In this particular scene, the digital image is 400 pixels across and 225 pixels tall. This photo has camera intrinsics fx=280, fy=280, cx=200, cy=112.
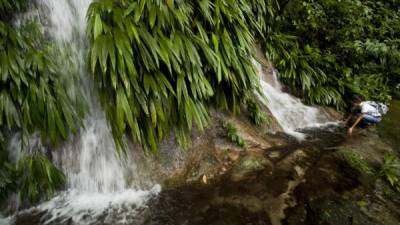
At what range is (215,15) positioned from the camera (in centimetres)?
379

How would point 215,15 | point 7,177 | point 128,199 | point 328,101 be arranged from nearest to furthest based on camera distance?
1. point 7,177
2. point 128,199
3. point 215,15
4. point 328,101

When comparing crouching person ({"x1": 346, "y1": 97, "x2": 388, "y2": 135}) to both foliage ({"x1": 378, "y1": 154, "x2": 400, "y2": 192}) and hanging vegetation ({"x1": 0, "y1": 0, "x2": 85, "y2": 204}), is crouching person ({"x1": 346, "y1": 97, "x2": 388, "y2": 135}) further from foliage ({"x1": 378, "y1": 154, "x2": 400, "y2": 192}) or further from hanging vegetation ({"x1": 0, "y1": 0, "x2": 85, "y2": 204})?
hanging vegetation ({"x1": 0, "y1": 0, "x2": 85, "y2": 204})

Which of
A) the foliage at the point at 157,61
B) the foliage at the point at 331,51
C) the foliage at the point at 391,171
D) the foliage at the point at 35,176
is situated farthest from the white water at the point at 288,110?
the foliage at the point at 35,176

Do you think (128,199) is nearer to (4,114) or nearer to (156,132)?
(156,132)

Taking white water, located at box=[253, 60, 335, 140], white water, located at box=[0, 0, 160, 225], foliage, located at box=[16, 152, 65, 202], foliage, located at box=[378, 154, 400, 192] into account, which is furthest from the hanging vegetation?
foliage, located at box=[378, 154, 400, 192]

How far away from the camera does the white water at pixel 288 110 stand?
17.1 ft

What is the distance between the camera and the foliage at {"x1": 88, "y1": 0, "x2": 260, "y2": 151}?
2.96 meters

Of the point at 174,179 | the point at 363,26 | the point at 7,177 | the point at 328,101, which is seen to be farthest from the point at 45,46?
the point at 363,26

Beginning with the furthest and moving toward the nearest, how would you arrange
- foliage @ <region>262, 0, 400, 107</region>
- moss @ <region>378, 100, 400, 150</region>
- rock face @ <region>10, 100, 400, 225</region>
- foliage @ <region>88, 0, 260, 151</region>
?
foliage @ <region>262, 0, 400, 107</region> → moss @ <region>378, 100, 400, 150</region> → foliage @ <region>88, 0, 260, 151</region> → rock face @ <region>10, 100, 400, 225</region>

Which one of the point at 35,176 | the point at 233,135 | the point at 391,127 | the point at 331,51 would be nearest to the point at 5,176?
the point at 35,176

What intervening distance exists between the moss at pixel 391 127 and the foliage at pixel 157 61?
10.1ft

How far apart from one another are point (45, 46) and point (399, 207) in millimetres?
4272

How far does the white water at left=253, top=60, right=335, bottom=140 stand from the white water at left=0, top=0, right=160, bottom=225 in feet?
9.60

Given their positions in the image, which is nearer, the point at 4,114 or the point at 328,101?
the point at 4,114
